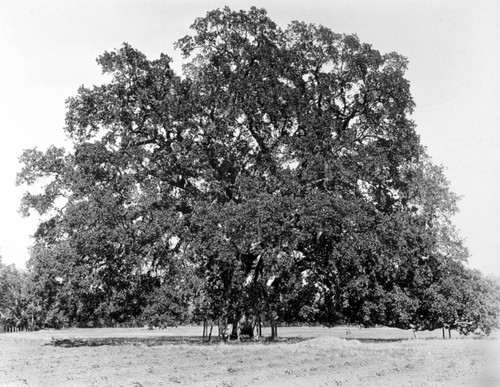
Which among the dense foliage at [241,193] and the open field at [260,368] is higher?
the dense foliage at [241,193]

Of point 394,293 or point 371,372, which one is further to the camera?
point 394,293

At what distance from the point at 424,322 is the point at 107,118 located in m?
21.6

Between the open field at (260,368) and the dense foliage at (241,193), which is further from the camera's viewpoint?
the dense foliage at (241,193)

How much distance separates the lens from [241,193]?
26.8m

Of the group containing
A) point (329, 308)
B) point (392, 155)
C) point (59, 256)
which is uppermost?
point (392, 155)

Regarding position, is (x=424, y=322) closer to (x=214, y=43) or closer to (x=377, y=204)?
(x=377, y=204)

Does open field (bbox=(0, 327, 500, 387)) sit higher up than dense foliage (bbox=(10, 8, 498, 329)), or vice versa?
dense foliage (bbox=(10, 8, 498, 329))

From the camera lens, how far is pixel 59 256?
25625mm

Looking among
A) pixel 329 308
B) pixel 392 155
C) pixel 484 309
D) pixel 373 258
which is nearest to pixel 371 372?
pixel 373 258

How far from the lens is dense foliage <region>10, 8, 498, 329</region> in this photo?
2575 centimetres

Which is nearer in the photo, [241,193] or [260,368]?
[260,368]

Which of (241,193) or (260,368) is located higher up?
(241,193)

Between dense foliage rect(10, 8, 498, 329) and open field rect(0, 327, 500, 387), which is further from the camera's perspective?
dense foliage rect(10, 8, 498, 329)

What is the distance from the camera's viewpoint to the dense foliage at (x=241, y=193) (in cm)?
2575
